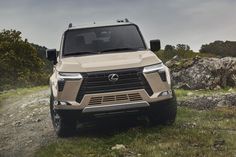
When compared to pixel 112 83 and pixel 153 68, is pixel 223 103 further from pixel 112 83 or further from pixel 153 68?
pixel 112 83

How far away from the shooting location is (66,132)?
41.9ft

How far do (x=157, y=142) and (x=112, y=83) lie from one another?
1.49 m

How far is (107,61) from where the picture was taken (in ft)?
39.7

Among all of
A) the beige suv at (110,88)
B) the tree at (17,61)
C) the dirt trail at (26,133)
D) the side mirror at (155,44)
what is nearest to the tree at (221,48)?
the tree at (17,61)

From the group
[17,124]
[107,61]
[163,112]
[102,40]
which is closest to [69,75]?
[107,61]

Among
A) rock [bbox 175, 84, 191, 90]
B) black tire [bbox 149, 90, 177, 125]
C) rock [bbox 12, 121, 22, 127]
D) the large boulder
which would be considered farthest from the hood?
the large boulder

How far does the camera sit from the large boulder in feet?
84.5

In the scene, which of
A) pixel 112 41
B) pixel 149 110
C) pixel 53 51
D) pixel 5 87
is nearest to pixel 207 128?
pixel 149 110

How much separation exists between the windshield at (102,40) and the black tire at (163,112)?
167 centimetres

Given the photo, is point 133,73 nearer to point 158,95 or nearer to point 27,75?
point 158,95

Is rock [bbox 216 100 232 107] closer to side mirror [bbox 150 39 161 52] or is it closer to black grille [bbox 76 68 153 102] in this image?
side mirror [bbox 150 39 161 52]

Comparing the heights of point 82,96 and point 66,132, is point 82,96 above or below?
above

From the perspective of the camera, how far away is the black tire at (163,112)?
12.0m

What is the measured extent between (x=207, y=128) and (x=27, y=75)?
51.0 metres
